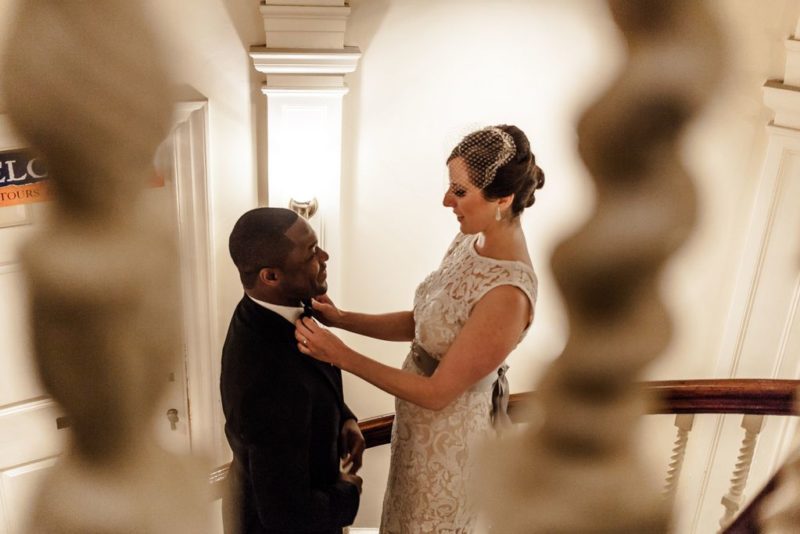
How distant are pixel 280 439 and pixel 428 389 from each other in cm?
44

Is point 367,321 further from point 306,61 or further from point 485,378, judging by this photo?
point 306,61

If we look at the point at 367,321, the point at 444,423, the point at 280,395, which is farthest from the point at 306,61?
the point at 280,395

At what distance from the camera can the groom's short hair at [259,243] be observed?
Answer: 3.51ft

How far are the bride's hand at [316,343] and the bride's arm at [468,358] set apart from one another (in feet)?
0.40

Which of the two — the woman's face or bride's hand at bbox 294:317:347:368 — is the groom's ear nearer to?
bride's hand at bbox 294:317:347:368

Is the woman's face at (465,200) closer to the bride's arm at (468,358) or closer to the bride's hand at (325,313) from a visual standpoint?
the bride's arm at (468,358)

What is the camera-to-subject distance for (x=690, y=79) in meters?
0.18

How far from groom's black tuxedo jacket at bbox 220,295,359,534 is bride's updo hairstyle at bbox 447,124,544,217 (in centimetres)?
46

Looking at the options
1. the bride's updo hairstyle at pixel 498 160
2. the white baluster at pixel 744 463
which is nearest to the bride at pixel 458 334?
the bride's updo hairstyle at pixel 498 160

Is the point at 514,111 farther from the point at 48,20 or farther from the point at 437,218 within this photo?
the point at 48,20

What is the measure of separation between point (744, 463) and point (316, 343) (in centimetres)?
137

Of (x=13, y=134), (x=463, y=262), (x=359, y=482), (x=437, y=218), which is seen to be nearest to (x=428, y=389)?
(x=359, y=482)

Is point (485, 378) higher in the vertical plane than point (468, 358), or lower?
lower

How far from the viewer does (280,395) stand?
946 millimetres
